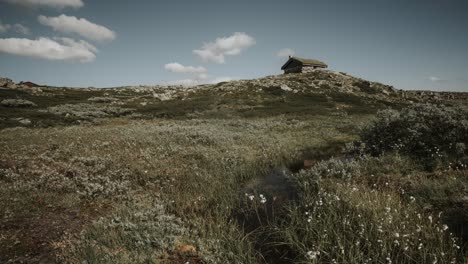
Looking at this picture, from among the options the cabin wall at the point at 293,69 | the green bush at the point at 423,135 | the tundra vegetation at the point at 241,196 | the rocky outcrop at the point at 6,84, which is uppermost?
the cabin wall at the point at 293,69

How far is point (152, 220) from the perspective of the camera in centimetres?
770

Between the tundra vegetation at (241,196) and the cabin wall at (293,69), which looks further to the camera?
the cabin wall at (293,69)

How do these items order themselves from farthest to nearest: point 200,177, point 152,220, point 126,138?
point 126,138 → point 200,177 → point 152,220

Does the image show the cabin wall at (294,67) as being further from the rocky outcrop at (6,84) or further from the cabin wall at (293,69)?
the rocky outcrop at (6,84)

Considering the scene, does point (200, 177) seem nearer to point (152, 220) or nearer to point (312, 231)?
point (152, 220)

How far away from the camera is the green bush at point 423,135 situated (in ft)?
36.7

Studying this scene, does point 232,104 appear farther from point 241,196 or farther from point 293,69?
point 293,69

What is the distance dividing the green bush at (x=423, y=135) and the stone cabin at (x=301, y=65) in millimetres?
67374

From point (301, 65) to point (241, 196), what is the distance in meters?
76.5


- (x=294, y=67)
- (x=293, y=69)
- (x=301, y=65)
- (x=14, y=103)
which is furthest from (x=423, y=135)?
(x=294, y=67)

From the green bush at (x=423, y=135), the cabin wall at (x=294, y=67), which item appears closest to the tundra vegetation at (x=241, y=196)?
the green bush at (x=423, y=135)

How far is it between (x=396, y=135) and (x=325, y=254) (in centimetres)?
1067

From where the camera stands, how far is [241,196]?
31.0ft

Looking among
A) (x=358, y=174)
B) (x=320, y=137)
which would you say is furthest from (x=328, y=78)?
(x=358, y=174)
